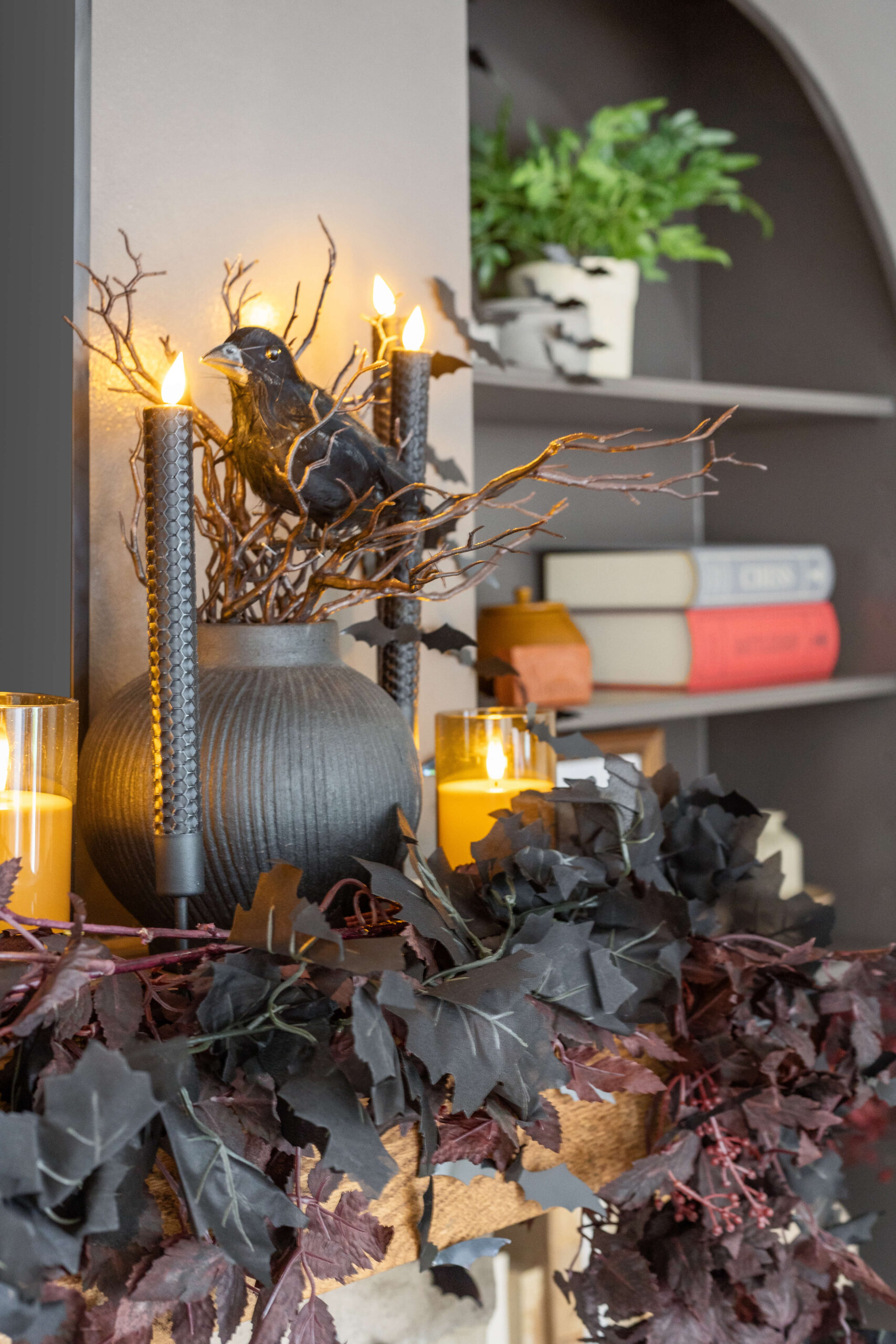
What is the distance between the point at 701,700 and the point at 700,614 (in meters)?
0.12

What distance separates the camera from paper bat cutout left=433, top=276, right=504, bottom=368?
98cm

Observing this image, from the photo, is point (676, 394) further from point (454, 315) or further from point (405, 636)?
point (405, 636)

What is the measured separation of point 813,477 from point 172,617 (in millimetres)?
1354

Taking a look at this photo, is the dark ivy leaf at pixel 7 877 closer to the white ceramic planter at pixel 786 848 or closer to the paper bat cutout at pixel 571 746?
the paper bat cutout at pixel 571 746

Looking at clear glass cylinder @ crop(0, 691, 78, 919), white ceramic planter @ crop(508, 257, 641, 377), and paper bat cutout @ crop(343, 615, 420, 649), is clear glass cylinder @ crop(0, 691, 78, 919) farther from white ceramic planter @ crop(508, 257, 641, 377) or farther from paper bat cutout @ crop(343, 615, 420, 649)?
white ceramic planter @ crop(508, 257, 641, 377)

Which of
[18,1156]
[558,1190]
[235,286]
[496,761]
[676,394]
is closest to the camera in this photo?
[18,1156]

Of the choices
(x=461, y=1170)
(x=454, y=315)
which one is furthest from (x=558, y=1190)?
(x=454, y=315)

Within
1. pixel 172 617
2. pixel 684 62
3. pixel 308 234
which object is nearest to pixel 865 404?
pixel 684 62

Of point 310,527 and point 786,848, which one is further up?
point 310,527

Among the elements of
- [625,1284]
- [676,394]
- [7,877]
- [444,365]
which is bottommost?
[625,1284]

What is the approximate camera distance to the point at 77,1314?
0.47 meters

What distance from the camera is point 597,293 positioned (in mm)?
1452

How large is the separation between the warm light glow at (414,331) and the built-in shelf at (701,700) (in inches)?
23.8

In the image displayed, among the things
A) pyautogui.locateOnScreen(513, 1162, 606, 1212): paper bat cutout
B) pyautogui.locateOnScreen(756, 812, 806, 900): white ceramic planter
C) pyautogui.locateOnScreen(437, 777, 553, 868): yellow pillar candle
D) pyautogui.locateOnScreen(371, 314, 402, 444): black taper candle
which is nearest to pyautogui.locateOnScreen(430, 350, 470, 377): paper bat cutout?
pyautogui.locateOnScreen(371, 314, 402, 444): black taper candle
